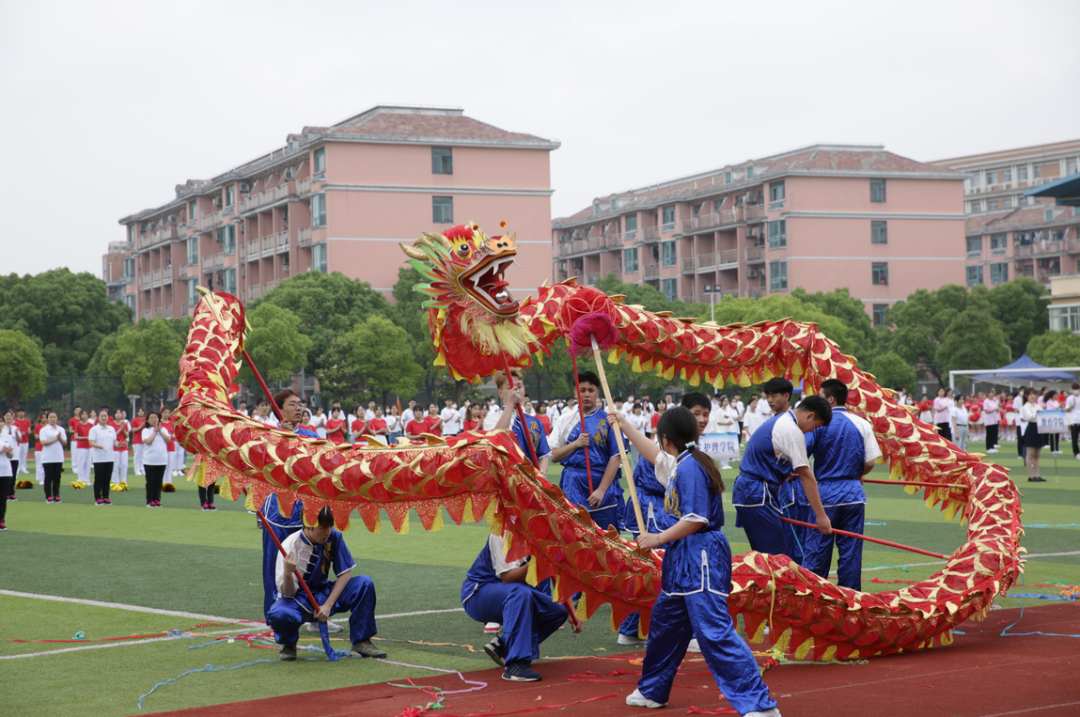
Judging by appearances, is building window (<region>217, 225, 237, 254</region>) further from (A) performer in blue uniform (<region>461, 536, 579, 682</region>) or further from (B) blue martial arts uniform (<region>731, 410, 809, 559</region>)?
(A) performer in blue uniform (<region>461, 536, 579, 682</region>)

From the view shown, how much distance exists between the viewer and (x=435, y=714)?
5.70 metres


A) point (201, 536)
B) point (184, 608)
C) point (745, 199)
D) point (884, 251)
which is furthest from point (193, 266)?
point (184, 608)

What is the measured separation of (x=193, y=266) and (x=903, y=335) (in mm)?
41676

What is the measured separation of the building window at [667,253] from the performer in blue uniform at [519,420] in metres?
60.8

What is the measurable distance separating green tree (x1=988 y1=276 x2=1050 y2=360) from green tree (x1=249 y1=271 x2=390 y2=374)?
31717mm

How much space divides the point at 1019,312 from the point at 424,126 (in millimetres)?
31978

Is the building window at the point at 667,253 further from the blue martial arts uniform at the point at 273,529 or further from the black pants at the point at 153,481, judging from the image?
the blue martial arts uniform at the point at 273,529

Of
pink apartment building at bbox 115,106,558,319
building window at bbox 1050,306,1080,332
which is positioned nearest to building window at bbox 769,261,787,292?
pink apartment building at bbox 115,106,558,319

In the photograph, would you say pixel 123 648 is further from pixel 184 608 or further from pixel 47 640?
pixel 184 608

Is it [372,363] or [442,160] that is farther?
[442,160]

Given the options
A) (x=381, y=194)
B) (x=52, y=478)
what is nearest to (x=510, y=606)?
(x=52, y=478)

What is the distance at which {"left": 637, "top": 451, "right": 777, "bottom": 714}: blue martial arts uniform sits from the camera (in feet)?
18.3

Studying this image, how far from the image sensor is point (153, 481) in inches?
737

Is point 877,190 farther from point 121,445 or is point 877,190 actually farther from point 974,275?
point 121,445
